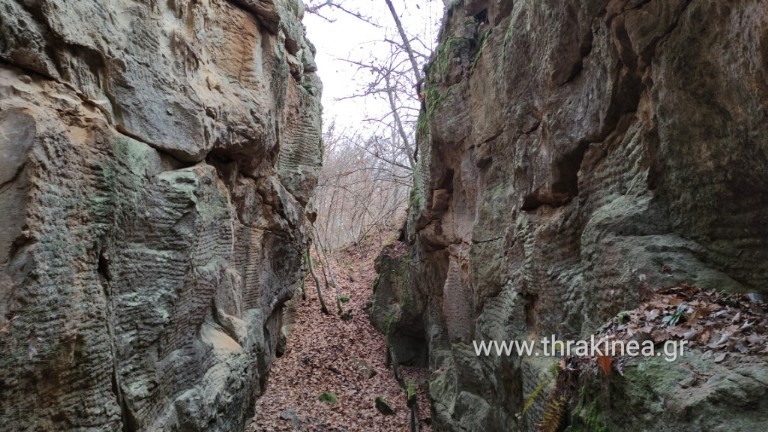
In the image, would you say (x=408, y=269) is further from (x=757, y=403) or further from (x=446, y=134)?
(x=757, y=403)

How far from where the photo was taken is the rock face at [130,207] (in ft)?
12.3

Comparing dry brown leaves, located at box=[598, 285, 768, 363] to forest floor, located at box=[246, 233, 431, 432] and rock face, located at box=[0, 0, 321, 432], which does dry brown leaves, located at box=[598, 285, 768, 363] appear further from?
forest floor, located at box=[246, 233, 431, 432]

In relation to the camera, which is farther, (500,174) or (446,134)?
(446,134)

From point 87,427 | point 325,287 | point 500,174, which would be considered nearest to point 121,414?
point 87,427

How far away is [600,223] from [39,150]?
4743mm

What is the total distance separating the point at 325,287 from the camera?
1501 cm

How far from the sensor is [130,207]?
480 centimetres

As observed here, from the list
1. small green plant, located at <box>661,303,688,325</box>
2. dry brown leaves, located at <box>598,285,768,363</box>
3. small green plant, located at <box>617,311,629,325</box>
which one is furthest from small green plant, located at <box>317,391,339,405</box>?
small green plant, located at <box>661,303,688,325</box>

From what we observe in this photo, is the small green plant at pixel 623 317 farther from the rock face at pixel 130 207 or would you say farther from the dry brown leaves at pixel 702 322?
the rock face at pixel 130 207

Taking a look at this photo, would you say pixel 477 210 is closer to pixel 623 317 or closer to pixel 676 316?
pixel 623 317

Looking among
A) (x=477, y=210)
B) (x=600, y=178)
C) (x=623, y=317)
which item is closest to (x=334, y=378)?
(x=477, y=210)

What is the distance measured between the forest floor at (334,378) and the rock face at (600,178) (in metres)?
1.54

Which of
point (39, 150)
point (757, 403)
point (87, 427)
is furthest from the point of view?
point (87, 427)

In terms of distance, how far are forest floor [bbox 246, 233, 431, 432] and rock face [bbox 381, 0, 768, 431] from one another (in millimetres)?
1542
